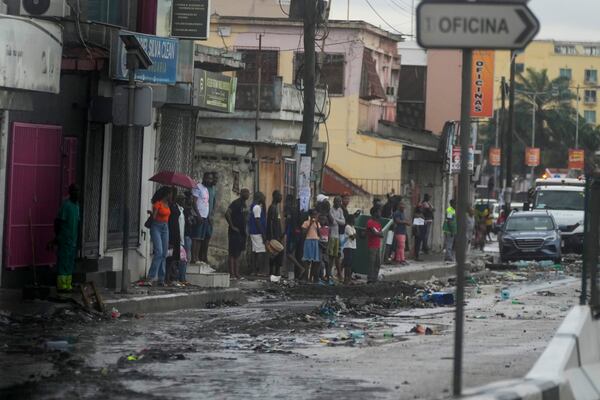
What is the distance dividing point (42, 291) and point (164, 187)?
15.3ft

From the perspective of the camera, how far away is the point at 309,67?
2997 cm

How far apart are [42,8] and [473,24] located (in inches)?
468

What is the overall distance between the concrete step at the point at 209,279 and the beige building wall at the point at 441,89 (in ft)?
137

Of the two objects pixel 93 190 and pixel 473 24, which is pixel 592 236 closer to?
pixel 473 24

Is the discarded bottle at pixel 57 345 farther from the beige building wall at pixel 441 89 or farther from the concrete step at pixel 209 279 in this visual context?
the beige building wall at pixel 441 89

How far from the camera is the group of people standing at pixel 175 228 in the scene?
74.9 ft

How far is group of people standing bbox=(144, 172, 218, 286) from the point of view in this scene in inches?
899

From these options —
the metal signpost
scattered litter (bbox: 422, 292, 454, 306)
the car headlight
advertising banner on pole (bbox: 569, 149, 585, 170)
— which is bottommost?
scattered litter (bbox: 422, 292, 454, 306)

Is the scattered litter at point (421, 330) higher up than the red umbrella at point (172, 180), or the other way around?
the red umbrella at point (172, 180)

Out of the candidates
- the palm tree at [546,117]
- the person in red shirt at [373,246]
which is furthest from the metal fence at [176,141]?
the palm tree at [546,117]

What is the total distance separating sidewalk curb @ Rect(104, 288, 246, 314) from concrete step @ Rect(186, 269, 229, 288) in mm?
531

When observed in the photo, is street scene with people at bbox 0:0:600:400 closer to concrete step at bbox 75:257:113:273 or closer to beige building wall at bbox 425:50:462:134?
concrete step at bbox 75:257:113:273

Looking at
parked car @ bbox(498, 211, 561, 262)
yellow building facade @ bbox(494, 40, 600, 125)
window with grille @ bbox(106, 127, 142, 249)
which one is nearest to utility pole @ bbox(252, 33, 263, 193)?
window with grille @ bbox(106, 127, 142, 249)

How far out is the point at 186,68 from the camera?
25203 millimetres
